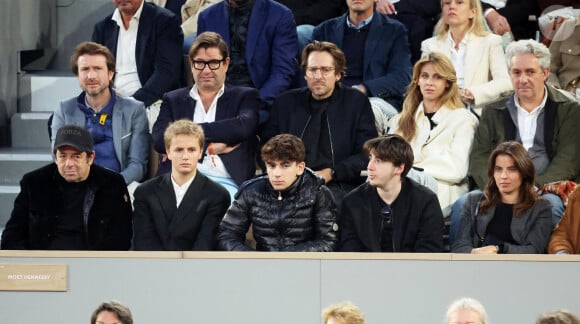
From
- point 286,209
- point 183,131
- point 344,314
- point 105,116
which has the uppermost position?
point 105,116

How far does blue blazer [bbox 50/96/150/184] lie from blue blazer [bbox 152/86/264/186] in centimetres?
14

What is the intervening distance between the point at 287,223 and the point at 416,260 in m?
0.73

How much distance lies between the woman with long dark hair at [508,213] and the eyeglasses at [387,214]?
1.22 ft

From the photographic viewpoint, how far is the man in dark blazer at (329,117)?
7098 mm

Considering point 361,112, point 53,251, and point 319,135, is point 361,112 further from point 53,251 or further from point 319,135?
point 53,251

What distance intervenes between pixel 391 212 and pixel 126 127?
1.85m

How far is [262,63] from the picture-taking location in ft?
25.5

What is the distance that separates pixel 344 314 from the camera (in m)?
5.35

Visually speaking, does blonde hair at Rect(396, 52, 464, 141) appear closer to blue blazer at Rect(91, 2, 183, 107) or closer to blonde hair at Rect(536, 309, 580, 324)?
blue blazer at Rect(91, 2, 183, 107)

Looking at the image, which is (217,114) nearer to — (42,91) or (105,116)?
(105,116)

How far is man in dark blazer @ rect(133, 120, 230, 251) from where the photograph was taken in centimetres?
646

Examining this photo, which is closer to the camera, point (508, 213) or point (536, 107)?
point (508, 213)

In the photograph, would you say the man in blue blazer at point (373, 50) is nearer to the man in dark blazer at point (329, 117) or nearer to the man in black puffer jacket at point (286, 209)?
the man in dark blazer at point (329, 117)

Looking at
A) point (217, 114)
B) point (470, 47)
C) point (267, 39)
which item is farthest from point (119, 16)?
point (470, 47)
